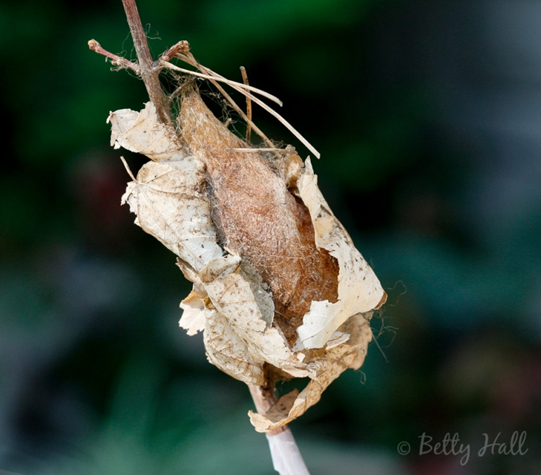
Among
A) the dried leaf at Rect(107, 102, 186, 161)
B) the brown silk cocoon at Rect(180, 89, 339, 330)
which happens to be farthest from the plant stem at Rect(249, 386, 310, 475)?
the dried leaf at Rect(107, 102, 186, 161)

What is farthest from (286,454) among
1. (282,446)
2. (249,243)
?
(249,243)

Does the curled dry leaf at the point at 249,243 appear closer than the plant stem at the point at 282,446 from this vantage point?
Yes

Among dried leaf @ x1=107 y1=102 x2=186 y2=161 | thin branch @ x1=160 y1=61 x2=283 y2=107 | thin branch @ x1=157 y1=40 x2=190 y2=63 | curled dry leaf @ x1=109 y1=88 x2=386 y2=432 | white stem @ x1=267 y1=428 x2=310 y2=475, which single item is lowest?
white stem @ x1=267 y1=428 x2=310 y2=475

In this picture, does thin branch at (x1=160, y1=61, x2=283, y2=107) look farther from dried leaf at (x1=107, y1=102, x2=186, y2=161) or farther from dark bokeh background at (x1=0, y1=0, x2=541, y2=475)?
dark bokeh background at (x1=0, y1=0, x2=541, y2=475)

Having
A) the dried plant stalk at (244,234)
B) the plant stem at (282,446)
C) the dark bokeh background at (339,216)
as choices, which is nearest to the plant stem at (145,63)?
the dried plant stalk at (244,234)

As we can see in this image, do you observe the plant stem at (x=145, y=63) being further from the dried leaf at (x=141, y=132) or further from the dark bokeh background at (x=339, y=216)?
the dark bokeh background at (x=339, y=216)

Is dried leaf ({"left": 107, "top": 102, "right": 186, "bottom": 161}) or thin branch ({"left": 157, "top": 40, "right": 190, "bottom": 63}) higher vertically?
thin branch ({"left": 157, "top": 40, "right": 190, "bottom": 63})

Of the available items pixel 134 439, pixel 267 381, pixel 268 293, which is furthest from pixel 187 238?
pixel 134 439
